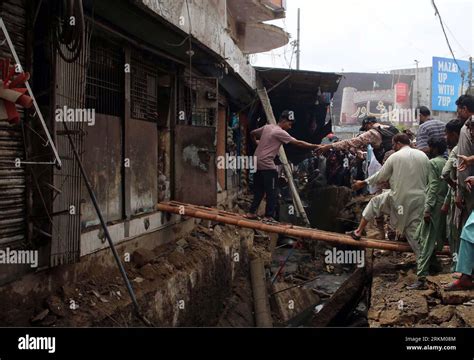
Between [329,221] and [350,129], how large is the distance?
24993mm

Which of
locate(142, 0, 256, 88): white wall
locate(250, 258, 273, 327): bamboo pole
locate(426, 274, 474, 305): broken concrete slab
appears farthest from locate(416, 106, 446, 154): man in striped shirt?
locate(250, 258, 273, 327): bamboo pole

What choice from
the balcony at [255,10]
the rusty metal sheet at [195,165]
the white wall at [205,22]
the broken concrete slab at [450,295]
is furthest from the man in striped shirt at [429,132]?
the balcony at [255,10]

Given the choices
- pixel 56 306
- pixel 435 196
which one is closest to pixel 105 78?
pixel 56 306

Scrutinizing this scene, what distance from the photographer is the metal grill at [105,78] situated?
520 cm

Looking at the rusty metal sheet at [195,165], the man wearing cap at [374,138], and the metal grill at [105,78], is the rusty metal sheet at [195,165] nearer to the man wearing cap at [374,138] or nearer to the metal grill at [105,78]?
the metal grill at [105,78]

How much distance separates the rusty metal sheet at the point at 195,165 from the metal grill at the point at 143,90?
0.54 metres

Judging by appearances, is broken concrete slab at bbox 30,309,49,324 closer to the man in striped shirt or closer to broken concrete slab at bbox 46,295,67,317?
broken concrete slab at bbox 46,295,67,317

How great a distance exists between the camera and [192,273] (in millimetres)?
6469

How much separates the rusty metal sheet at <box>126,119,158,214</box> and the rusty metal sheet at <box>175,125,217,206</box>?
1.54 feet

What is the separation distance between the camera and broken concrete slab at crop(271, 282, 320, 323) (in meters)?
7.85

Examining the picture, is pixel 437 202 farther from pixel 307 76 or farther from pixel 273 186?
pixel 307 76
